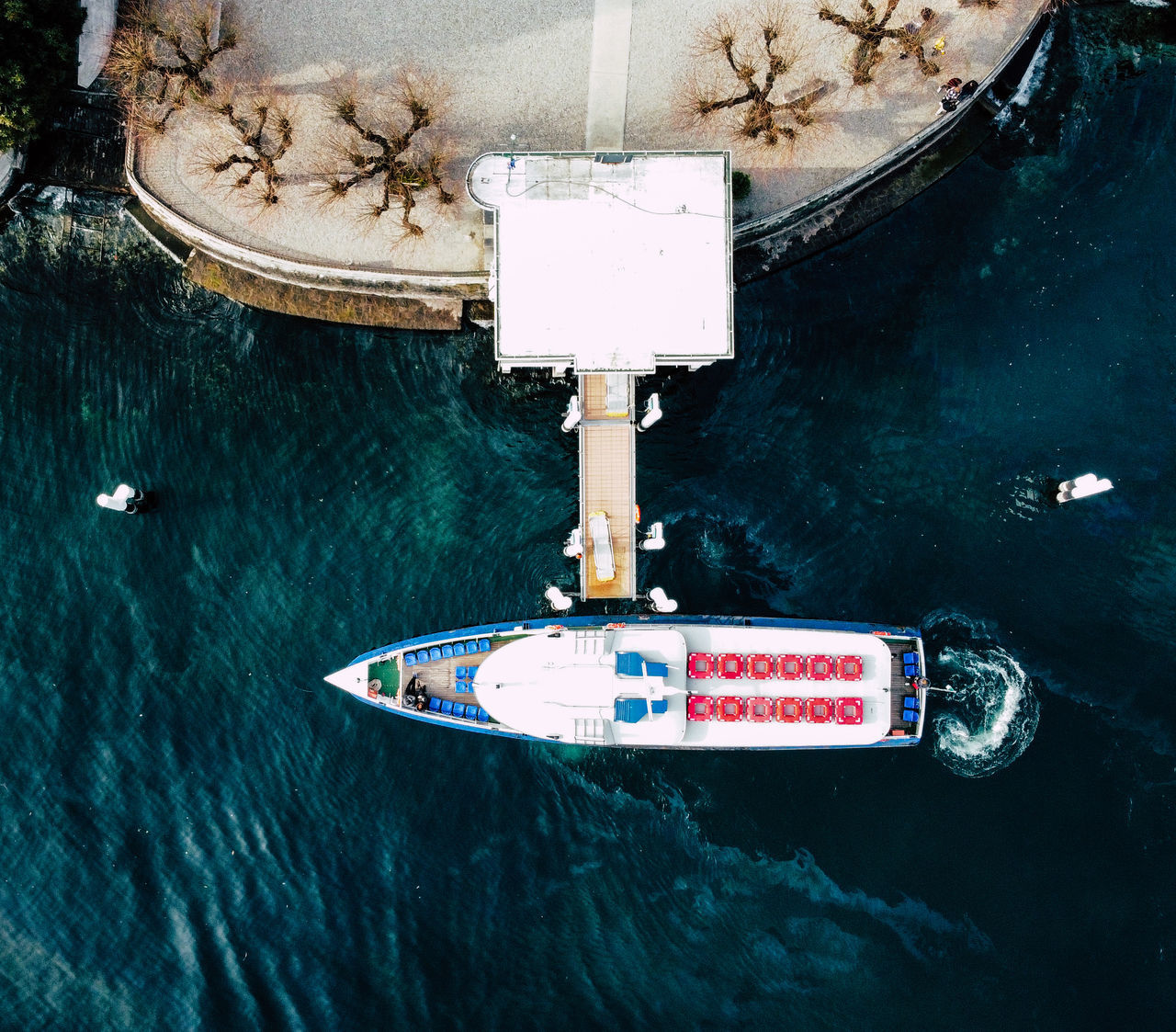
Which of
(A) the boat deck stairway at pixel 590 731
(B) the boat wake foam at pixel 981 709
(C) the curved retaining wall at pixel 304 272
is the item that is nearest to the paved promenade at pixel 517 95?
(C) the curved retaining wall at pixel 304 272

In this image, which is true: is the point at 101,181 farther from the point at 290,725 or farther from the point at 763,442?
the point at 763,442

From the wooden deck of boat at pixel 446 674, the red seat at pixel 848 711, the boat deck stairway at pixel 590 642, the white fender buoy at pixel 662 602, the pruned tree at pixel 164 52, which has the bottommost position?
the red seat at pixel 848 711

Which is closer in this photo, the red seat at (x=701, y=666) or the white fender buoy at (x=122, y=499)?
the red seat at (x=701, y=666)

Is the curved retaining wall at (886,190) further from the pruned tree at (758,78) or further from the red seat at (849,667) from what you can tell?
the red seat at (849,667)

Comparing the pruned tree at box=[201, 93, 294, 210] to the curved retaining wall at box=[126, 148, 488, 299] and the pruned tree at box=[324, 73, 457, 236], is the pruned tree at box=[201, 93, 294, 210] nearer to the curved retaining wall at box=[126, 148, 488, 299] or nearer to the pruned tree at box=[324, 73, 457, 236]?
the pruned tree at box=[324, 73, 457, 236]

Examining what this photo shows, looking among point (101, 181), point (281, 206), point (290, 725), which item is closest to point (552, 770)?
point (290, 725)

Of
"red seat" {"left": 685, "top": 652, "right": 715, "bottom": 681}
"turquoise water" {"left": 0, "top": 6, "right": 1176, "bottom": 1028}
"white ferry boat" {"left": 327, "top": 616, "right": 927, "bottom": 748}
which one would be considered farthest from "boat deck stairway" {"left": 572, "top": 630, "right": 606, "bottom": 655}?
"red seat" {"left": 685, "top": 652, "right": 715, "bottom": 681}
